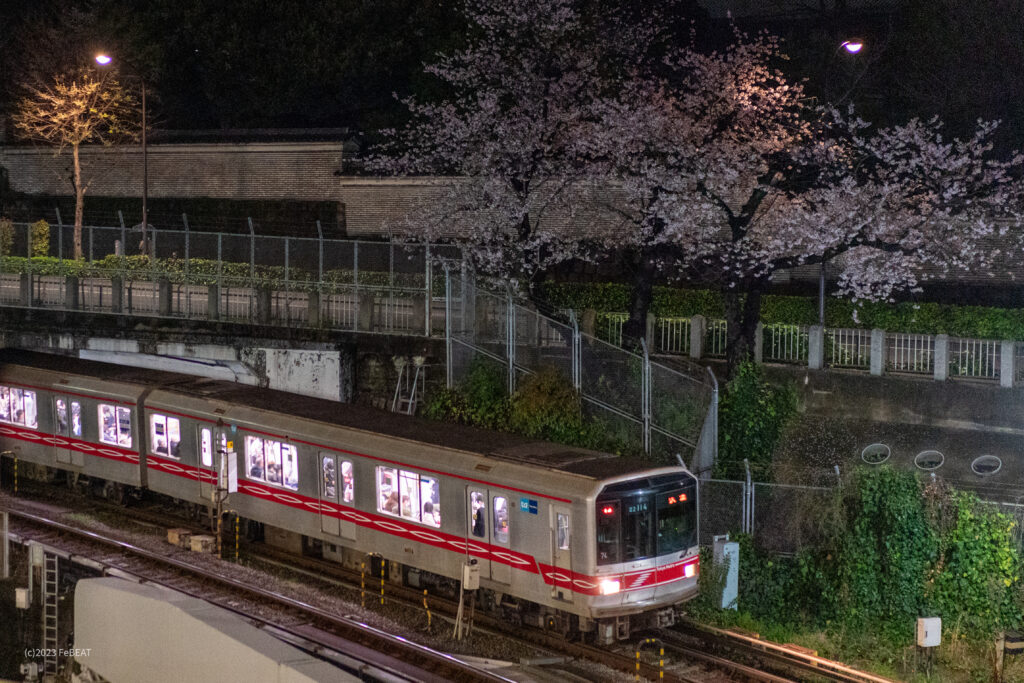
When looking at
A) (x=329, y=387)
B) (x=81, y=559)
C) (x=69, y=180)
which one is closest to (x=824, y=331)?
(x=329, y=387)

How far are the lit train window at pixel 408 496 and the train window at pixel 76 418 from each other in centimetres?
861

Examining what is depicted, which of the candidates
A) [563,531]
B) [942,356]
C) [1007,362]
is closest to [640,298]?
[942,356]

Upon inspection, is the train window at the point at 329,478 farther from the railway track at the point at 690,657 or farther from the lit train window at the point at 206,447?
the lit train window at the point at 206,447

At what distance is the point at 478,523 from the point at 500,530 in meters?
0.41

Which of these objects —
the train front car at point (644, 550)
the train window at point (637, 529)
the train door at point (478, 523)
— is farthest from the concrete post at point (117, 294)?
the train window at point (637, 529)

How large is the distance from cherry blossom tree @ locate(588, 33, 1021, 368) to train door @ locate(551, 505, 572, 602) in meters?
10.0

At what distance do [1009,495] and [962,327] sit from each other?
6.05 m

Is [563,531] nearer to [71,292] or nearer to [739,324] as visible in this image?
[739,324]

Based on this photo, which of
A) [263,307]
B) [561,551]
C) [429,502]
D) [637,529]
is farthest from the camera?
[263,307]

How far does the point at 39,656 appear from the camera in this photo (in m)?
17.4

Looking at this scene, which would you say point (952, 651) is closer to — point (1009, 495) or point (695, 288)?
point (1009, 495)

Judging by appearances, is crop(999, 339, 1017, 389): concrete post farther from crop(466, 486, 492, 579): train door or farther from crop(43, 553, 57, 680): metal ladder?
crop(43, 553, 57, 680): metal ladder

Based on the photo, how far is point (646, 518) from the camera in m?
14.4

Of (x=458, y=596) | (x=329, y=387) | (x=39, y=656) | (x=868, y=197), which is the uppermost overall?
(x=868, y=197)
